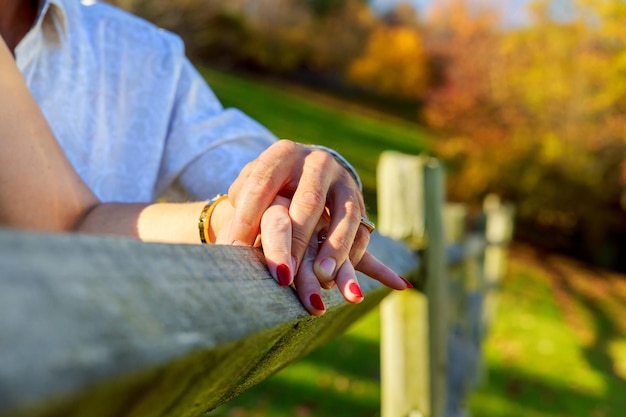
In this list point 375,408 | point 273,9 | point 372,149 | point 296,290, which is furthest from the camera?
point 273,9

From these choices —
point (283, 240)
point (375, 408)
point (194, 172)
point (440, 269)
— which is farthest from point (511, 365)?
point (283, 240)

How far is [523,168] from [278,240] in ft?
50.8

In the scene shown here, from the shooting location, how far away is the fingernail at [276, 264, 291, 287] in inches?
29.1

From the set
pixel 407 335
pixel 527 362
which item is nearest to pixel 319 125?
pixel 527 362

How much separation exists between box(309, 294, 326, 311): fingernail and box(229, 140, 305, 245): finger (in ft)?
0.48

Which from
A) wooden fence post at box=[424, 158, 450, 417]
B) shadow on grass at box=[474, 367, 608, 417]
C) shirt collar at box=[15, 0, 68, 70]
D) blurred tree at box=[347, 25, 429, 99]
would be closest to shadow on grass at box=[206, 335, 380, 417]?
shadow on grass at box=[474, 367, 608, 417]

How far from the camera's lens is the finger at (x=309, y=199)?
0.87 metres

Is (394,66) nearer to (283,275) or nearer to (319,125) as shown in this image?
(319,125)

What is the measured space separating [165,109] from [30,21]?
0.98ft

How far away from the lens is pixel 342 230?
3.00ft

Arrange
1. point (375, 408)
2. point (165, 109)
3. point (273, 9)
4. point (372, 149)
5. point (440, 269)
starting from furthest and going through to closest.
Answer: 1. point (273, 9)
2. point (372, 149)
3. point (375, 408)
4. point (440, 269)
5. point (165, 109)

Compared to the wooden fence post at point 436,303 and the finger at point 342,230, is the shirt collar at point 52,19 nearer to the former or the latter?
the finger at point 342,230

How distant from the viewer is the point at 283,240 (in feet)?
2.70

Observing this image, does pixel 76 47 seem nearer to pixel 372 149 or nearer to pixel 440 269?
pixel 440 269
